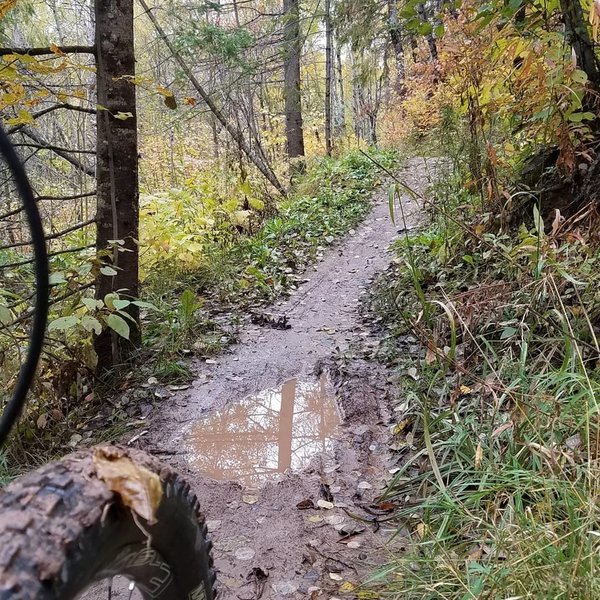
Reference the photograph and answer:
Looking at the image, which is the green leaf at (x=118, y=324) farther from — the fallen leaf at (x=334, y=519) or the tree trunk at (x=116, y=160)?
the fallen leaf at (x=334, y=519)

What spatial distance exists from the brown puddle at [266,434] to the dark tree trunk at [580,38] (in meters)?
2.96

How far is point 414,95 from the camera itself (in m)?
13.0

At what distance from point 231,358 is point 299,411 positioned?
1.04 m

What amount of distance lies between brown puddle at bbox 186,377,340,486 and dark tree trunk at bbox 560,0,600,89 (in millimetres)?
2956

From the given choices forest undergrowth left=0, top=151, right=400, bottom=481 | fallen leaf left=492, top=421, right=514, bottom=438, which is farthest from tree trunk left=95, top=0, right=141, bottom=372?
fallen leaf left=492, top=421, right=514, bottom=438

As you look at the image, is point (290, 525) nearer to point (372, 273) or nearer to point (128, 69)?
point (128, 69)

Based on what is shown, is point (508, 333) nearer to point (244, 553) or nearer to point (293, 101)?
point (244, 553)

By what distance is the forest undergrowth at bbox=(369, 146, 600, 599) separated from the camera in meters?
1.61

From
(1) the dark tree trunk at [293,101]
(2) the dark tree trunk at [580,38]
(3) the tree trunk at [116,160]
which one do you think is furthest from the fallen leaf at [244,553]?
(1) the dark tree trunk at [293,101]

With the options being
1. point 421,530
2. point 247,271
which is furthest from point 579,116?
point 247,271

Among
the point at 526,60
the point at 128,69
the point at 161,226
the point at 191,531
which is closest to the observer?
the point at 191,531

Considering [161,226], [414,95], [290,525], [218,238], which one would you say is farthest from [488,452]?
[414,95]

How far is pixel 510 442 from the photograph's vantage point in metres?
2.18

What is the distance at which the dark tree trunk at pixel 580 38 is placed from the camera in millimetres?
3338
